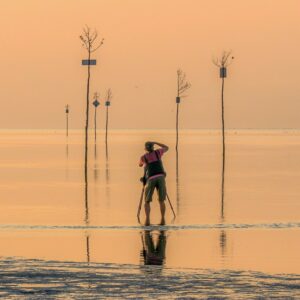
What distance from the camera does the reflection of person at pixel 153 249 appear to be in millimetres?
16989

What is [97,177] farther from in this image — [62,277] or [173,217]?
[62,277]

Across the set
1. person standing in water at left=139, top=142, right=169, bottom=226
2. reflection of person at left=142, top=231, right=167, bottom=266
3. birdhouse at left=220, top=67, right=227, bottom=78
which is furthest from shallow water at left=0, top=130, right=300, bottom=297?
→ birdhouse at left=220, top=67, right=227, bottom=78

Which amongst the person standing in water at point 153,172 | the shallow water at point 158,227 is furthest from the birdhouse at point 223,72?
the person standing in water at point 153,172

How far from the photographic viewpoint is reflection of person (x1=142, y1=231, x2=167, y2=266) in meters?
17.0

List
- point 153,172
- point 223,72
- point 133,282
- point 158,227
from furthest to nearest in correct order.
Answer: point 223,72, point 153,172, point 158,227, point 133,282

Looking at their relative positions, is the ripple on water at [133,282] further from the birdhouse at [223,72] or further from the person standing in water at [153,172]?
the birdhouse at [223,72]

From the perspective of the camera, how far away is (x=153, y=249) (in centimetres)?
1880

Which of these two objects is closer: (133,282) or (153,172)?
(133,282)

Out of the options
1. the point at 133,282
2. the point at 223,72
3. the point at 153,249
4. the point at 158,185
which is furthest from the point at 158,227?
the point at 223,72

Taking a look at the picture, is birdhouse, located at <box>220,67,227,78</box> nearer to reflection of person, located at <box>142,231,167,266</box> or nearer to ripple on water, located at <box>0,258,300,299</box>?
reflection of person, located at <box>142,231,167,266</box>

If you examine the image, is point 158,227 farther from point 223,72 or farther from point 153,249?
point 223,72

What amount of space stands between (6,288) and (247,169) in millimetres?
43761

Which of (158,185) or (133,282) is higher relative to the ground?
(158,185)

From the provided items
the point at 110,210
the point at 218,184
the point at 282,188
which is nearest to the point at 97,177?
the point at 218,184
